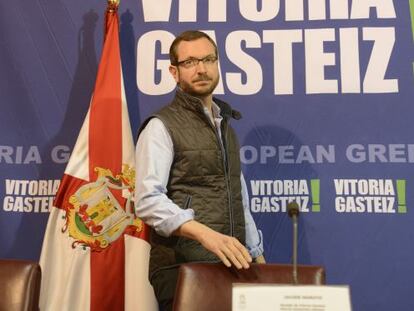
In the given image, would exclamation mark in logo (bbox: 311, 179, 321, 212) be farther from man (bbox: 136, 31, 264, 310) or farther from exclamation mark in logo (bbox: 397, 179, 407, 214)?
man (bbox: 136, 31, 264, 310)

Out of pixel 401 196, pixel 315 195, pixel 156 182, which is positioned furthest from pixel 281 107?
pixel 156 182

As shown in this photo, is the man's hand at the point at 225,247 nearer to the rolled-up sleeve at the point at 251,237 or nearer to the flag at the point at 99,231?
the rolled-up sleeve at the point at 251,237

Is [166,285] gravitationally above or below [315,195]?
below

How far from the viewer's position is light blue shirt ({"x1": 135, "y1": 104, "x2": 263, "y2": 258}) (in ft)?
4.72

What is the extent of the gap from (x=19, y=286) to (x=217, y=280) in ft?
1.63

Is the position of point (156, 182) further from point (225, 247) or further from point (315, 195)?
point (315, 195)

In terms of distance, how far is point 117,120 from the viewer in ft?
Result: 7.33

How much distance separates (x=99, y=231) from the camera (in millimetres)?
2143

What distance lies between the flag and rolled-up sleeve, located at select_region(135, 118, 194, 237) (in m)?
0.57

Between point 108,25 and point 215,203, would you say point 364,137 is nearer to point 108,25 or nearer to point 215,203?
point 215,203

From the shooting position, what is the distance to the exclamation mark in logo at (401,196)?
2299 mm

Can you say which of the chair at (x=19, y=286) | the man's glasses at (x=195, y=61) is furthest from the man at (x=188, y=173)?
the chair at (x=19, y=286)

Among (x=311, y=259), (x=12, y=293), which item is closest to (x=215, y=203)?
(x=12, y=293)

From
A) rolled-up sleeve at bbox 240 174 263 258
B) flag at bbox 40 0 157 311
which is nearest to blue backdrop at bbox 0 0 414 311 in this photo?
flag at bbox 40 0 157 311
